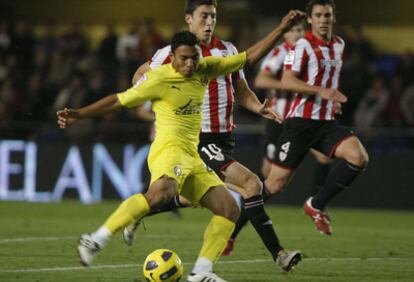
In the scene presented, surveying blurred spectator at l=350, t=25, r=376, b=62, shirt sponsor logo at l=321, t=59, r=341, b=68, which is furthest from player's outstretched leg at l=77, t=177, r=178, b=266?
blurred spectator at l=350, t=25, r=376, b=62

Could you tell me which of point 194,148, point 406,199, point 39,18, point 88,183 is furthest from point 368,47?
point 194,148

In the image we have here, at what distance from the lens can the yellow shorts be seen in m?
7.63

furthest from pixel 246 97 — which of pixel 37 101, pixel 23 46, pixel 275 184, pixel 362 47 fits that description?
pixel 23 46

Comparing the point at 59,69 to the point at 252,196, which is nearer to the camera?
the point at 252,196

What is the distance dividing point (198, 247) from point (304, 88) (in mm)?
1908

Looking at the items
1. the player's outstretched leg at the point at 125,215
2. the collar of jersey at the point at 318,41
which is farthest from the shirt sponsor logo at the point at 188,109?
the collar of jersey at the point at 318,41

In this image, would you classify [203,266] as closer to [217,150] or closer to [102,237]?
[102,237]

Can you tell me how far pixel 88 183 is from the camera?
58.1ft

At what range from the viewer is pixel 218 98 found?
30.7 ft

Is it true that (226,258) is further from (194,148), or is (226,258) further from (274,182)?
(194,148)

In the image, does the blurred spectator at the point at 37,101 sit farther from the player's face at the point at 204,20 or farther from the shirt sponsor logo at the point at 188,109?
the shirt sponsor logo at the point at 188,109

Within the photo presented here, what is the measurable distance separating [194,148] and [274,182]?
270cm

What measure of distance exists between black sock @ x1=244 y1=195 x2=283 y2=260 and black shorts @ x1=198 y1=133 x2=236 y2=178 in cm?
35

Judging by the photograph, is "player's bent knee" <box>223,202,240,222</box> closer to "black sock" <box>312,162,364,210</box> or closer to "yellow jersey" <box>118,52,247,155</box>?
"yellow jersey" <box>118,52,247,155</box>
